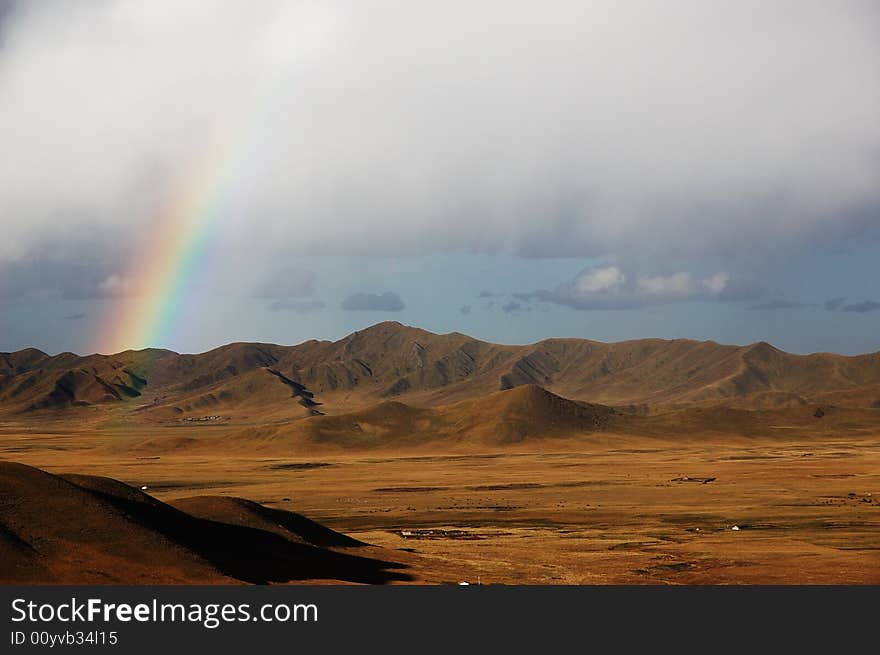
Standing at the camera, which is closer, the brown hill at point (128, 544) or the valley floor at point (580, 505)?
the brown hill at point (128, 544)

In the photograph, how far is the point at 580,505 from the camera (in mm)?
100375

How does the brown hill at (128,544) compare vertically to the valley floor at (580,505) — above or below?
above

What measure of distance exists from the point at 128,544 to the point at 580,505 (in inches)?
2282

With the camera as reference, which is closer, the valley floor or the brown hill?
the brown hill

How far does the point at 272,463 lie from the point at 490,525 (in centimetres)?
9398

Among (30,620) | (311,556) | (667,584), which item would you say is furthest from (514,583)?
(30,620)

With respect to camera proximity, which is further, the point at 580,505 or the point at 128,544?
the point at 580,505

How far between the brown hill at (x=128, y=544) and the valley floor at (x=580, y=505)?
742cm

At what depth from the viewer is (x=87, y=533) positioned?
51.4 meters

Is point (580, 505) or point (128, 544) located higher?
point (128, 544)

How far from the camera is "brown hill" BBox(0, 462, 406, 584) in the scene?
47906 mm

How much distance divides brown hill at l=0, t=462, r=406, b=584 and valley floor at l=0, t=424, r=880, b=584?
742cm

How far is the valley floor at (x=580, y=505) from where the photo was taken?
5969 cm

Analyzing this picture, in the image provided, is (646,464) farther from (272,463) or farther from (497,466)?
(272,463)
